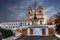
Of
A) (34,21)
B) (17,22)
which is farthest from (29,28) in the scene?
(17,22)

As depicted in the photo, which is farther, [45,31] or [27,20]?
[27,20]

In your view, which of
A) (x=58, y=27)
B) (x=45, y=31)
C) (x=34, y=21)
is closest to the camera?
(x=58, y=27)

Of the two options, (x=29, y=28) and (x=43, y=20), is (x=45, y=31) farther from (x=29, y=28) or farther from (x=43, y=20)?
(x=43, y=20)

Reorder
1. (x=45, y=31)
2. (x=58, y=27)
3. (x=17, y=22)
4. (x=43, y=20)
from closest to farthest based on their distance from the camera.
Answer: (x=58, y=27) → (x=45, y=31) → (x=43, y=20) → (x=17, y=22)

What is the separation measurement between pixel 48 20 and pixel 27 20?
11.5ft

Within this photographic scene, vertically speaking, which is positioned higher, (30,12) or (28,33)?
(30,12)

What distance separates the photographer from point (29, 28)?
551 inches

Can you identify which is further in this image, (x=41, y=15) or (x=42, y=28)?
(x=41, y=15)

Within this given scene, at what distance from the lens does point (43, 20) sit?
2098 centimetres

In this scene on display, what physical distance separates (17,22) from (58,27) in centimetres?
1177

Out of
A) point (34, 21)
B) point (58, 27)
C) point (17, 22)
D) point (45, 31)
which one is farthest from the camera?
point (17, 22)

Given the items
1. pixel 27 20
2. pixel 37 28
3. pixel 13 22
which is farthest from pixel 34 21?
pixel 13 22

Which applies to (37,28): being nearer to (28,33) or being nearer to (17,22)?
(28,33)

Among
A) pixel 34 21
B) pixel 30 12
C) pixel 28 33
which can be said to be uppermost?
pixel 30 12
